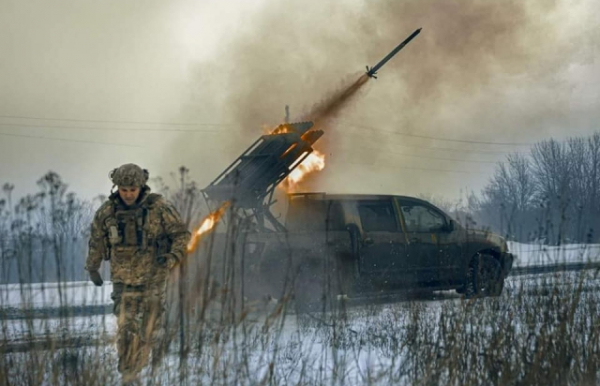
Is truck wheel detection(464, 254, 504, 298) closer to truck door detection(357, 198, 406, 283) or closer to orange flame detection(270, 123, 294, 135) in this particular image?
truck door detection(357, 198, 406, 283)

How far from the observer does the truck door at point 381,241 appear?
1035cm

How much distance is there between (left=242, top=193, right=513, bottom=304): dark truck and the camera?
966cm

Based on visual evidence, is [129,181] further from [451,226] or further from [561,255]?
[451,226]

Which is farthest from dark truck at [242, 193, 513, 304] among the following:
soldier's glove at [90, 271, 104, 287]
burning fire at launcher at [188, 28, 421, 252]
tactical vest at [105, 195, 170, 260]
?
soldier's glove at [90, 271, 104, 287]

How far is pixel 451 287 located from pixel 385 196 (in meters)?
1.76

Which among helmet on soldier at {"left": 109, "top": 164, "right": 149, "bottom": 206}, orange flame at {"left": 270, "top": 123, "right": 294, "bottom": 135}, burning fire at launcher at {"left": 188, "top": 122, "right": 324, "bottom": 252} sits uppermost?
orange flame at {"left": 270, "top": 123, "right": 294, "bottom": 135}

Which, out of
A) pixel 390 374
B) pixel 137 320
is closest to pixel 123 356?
pixel 137 320

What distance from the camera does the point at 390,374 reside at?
16.0ft

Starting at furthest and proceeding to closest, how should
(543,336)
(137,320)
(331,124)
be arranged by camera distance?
(331,124) → (137,320) → (543,336)

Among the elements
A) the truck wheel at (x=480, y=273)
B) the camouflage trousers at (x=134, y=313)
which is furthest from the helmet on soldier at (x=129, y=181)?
the truck wheel at (x=480, y=273)

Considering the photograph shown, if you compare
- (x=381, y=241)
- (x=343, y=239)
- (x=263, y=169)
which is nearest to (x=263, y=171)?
(x=263, y=169)

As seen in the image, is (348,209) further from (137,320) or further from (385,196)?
(137,320)

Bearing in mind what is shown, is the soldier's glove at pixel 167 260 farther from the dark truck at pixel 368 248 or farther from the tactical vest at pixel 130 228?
the dark truck at pixel 368 248

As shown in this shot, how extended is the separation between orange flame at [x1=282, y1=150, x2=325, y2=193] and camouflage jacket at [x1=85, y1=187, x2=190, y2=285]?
727 cm
